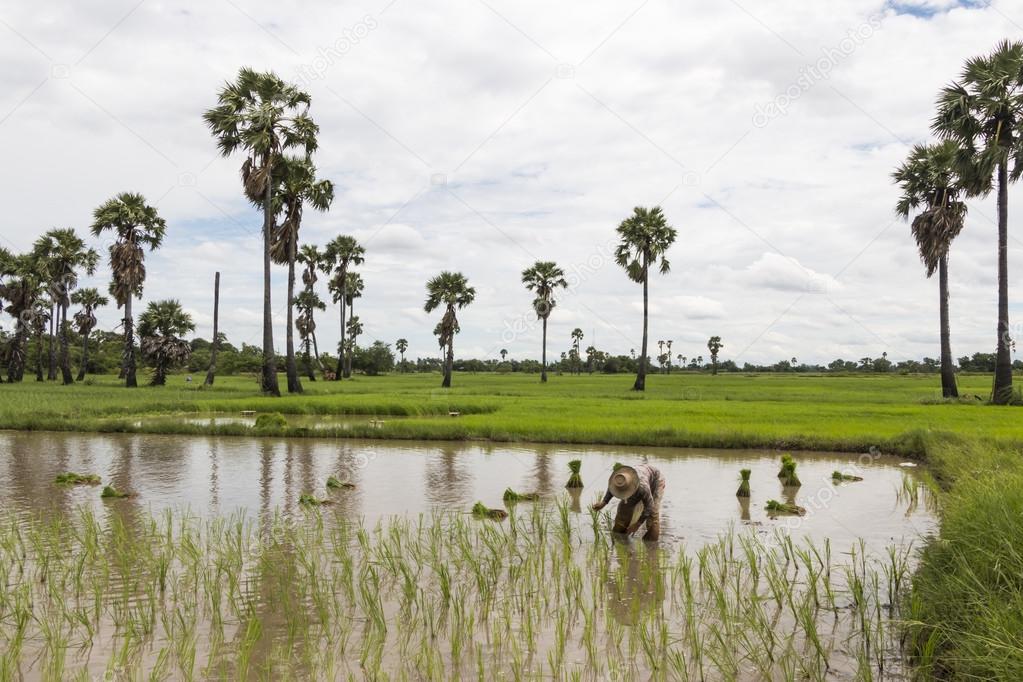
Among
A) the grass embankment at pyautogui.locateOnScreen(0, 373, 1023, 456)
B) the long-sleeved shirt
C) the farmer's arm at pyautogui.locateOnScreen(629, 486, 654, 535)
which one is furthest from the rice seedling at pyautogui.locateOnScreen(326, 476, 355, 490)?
the grass embankment at pyautogui.locateOnScreen(0, 373, 1023, 456)

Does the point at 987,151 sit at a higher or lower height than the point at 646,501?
higher

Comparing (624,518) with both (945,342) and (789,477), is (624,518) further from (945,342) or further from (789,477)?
(945,342)

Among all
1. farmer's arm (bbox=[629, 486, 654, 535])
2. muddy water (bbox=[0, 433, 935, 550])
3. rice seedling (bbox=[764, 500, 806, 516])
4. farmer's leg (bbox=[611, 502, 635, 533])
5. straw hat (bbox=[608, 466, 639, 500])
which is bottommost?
muddy water (bbox=[0, 433, 935, 550])

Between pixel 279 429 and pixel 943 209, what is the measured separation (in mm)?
33799

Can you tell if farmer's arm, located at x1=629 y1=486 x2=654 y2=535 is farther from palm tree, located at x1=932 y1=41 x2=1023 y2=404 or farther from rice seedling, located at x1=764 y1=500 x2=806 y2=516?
palm tree, located at x1=932 y1=41 x2=1023 y2=404

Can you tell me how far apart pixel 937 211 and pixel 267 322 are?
35251mm

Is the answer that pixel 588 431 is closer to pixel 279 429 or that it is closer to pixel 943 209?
pixel 279 429

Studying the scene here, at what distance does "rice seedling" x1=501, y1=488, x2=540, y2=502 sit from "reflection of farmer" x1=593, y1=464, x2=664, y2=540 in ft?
8.43

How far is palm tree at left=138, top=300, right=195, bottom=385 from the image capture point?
49.9 m

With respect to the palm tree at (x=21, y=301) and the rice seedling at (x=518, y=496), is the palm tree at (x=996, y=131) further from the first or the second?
the palm tree at (x=21, y=301)

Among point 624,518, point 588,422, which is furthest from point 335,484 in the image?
point 588,422

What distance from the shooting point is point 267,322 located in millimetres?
37781

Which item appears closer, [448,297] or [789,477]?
[789,477]

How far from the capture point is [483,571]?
25.6 ft
